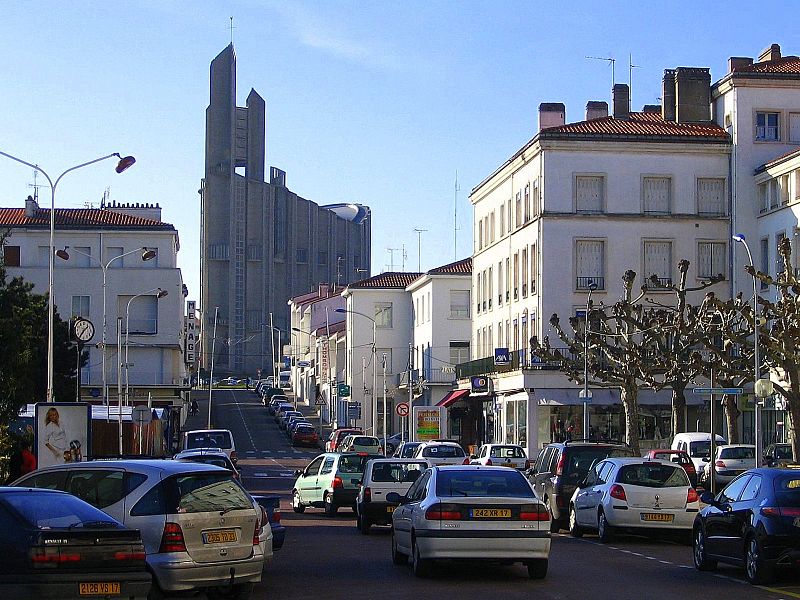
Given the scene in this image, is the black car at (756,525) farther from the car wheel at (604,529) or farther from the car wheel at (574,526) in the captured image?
the car wheel at (574,526)

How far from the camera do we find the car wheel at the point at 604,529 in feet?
83.7

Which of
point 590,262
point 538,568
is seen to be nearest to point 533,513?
point 538,568

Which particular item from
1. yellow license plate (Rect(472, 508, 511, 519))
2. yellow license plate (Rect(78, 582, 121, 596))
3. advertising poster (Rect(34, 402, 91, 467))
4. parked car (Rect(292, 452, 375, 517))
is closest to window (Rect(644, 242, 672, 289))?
parked car (Rect(292, 452, 375, 517))

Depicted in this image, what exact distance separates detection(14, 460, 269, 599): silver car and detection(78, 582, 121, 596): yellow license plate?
2214 millimetres

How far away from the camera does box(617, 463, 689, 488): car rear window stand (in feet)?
83.6

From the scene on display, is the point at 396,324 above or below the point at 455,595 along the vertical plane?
above

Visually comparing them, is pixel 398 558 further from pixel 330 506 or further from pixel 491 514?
pixel 330 506

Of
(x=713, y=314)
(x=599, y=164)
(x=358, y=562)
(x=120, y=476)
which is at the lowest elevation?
(x=358, y=562)

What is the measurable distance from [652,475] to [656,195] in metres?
45.7

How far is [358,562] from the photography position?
2153 cm

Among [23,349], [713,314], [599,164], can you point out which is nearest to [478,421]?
[599,164]

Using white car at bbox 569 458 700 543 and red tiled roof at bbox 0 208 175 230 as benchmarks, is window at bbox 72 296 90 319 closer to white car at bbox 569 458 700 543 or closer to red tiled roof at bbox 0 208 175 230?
red tiled roof at bbox 0 208 175 230

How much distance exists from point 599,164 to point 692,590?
174 feet

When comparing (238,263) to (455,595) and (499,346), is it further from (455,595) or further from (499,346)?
(455,595)
